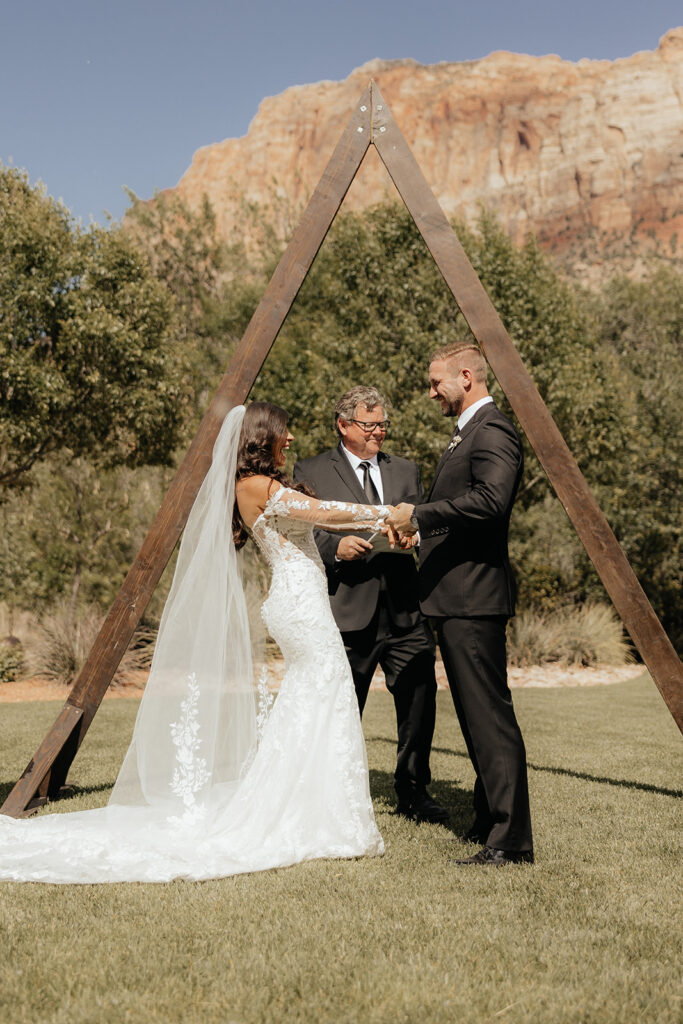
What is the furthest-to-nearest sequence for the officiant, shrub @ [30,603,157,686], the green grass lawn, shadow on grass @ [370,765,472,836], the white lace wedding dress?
1. shrub @ [30,603,157,686]
2. the officiant
3. shadow on grass @ [370,765,472,836]
4. the white lace wedding dress
5. the green grass lawn

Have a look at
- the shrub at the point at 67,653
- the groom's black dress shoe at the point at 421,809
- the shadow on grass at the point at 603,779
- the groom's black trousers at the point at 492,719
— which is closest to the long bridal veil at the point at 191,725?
the groom's black dress shoe at the point at 421,809

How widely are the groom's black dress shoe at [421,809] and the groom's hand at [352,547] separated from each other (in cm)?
139

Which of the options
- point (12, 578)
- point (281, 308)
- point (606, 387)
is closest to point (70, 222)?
point (12, 578)

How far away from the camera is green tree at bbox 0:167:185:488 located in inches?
459

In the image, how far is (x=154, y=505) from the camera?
19.0 m

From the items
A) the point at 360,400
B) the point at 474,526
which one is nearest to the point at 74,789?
the point at 360,400

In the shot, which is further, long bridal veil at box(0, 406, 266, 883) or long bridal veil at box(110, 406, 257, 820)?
long bridal veil at box(110, 406, 257, 820)

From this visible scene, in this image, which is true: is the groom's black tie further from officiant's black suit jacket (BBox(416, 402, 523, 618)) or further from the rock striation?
the rock striation

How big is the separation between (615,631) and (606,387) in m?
5.40

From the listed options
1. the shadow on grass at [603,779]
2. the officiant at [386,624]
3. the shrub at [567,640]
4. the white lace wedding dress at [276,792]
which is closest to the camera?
the white lace wedding dress at [276,792]

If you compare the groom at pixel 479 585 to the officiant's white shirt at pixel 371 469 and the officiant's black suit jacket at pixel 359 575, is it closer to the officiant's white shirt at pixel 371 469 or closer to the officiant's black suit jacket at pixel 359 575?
the officiant's black suit jacket at pixel 359 575

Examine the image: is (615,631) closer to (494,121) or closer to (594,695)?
(594,695)

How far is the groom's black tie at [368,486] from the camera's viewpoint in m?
4.96

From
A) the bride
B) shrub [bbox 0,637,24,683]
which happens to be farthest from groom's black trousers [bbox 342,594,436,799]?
shrub [bbox 0,637,24,683]
